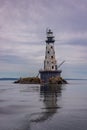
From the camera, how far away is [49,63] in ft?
422

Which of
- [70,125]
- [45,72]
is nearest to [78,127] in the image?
[70,125]

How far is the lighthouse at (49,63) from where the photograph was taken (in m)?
128

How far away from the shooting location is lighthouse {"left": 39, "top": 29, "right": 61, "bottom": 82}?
128 metres

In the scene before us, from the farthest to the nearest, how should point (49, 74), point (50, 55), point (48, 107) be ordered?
point (50, 55), point (49, 74), point (48, 107)

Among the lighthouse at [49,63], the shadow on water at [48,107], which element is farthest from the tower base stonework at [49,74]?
the shadow on water at [48,107]

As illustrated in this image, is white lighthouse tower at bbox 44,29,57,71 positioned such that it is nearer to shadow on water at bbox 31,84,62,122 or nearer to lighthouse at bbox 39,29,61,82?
lighthouse at bbox 39,29,61,82

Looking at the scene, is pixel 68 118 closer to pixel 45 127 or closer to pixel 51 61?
pixel 45 127

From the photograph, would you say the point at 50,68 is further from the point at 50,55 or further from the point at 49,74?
the point at 50,55

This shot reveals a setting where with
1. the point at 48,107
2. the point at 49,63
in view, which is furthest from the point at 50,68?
the point at 48,107

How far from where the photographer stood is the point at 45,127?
73.9ft

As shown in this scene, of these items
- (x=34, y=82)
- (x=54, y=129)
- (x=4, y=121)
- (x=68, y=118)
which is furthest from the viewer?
(x=34, y=82)

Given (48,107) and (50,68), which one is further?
(50,68)

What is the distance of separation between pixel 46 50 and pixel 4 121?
10624 centimetres

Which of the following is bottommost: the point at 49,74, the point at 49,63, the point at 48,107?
the point at 48,107
